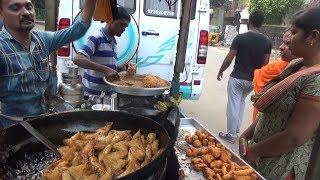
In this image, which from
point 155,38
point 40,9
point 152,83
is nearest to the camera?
point 152,83

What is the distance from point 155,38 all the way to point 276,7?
2357cm

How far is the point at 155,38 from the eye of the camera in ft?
15.8

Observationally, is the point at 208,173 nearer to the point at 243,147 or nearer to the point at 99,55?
the point at 243,147

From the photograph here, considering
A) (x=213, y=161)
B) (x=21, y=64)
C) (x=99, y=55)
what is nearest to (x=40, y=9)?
(x=99, y=55)

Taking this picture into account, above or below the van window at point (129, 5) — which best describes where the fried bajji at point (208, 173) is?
below

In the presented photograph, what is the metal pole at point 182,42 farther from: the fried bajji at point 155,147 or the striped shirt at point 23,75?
the fried bajji at point 155,147

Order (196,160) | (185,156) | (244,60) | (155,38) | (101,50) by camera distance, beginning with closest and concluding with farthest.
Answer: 1. (196,160)
2. (185,156)
3. (101,50)
4. (155,38)
5. (244,60)

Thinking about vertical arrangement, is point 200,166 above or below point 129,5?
below

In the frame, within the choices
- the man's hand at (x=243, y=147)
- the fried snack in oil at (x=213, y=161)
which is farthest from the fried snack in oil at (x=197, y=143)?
the man's hand at (x=243, y=147)

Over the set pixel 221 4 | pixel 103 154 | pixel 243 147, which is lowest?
pixel 243 147

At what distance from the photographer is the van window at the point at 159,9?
4734mm

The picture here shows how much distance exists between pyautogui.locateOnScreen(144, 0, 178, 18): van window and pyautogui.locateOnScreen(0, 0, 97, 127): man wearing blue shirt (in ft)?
8.20

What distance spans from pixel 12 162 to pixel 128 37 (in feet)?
11.8

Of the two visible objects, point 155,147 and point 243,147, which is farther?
point 243,147
